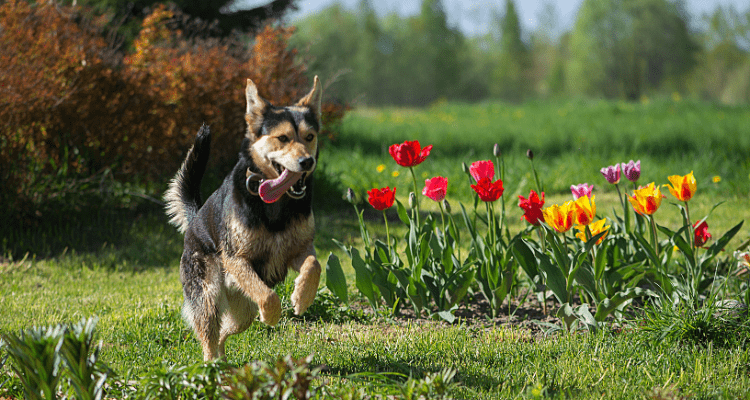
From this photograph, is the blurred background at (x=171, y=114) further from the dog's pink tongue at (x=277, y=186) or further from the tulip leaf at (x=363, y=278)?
the dog's pink tongue at (x=277, y=186)

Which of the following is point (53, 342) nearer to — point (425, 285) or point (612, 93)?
point (425, 285)

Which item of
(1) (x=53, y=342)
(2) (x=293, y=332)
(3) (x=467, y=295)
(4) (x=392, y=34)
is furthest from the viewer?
(4) (x=392, y=34)

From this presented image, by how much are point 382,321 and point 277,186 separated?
5.59 ft

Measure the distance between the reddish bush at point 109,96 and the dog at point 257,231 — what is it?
3.66 meters

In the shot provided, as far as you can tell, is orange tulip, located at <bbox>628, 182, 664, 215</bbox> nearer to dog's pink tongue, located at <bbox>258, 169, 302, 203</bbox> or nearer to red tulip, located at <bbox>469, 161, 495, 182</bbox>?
red tulip, located at <bbox>469, 161, 495, 182</bbox>

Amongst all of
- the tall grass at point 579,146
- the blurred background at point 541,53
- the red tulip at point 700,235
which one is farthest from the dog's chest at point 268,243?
the blurred background at point 541,53

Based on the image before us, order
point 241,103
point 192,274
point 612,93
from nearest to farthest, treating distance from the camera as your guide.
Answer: point 192,274, point 241,103, point 612,93

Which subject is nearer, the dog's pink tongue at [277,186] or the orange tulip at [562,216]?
the dog's pink tongue at [277,186]

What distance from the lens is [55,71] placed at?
5.97 meters

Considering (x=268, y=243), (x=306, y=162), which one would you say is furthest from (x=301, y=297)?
(x=306, y=162)

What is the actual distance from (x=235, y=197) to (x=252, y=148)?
0.26 metres

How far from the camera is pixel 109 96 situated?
21.6 feet

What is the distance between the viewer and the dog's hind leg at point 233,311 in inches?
119

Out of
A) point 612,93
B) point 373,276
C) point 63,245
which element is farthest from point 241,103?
point 612,93
